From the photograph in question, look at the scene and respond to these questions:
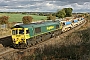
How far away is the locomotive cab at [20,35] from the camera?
22828mm

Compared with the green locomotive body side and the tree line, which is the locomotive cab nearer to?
the green locomotive body side

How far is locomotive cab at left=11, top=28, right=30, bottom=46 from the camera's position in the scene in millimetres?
22828

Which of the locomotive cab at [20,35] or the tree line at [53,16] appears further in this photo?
the tree line at [53,16]

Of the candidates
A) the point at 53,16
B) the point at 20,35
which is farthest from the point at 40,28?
the point at 53,16

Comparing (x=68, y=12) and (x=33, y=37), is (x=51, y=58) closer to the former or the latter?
(x=33, y=37)

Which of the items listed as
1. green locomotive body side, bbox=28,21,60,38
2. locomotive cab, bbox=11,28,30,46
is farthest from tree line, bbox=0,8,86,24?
locomotive cab, bbox=11,28,30,46

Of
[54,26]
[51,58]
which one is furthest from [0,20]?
[51,58]

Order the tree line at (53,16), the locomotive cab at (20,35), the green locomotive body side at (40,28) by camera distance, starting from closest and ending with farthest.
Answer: the locomotive cab at (20,35) < the green locomotive body side at (40,28) < the tree line at (53,16)

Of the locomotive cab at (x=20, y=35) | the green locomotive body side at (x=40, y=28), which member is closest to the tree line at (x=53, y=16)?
the green locomotive body side at (x=40, y=28)

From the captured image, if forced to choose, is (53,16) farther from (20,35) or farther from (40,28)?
(20,35)

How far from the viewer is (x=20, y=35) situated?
75.5 feet

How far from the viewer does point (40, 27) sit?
27.0 m

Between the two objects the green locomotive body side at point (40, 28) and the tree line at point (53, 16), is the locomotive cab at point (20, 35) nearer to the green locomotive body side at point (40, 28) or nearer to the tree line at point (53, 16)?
the green locomotive body side at point (40, 28)

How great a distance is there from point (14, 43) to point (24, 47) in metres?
1.27
